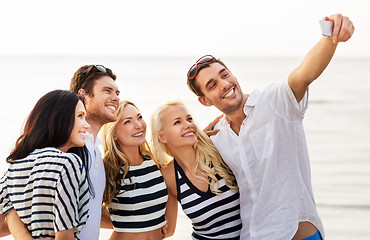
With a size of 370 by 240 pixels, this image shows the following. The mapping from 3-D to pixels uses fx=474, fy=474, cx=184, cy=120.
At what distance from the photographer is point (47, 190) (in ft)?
8.76

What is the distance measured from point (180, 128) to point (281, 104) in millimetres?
1043

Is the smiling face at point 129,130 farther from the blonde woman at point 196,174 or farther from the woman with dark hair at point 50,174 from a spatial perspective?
the woman with dark hair at point 50,174

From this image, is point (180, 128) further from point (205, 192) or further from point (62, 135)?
point (62, 135)

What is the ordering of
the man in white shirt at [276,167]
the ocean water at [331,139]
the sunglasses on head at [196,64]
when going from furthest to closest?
the ocean water at [331,139] < the sunglasses on head at [196,64] < the man in white shirt at [276,167]

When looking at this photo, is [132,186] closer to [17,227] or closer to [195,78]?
[195,78]

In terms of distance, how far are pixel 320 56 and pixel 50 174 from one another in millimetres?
1840

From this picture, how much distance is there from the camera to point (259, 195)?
3.56 metres

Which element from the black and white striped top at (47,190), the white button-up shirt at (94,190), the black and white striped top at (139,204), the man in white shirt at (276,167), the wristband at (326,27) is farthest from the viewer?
the black and white striped top at (139,204)

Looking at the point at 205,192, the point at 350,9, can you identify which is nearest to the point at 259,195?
the point at 205,192

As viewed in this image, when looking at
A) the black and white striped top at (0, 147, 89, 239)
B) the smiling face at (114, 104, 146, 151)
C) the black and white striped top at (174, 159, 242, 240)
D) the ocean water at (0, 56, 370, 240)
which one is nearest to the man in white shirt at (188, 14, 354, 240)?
the black and white striped top at (174, 159, 242, 240)

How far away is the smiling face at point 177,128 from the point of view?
414 cm

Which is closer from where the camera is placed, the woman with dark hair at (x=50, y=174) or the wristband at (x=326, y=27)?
the woman with dark hair at (x=50, y=174)

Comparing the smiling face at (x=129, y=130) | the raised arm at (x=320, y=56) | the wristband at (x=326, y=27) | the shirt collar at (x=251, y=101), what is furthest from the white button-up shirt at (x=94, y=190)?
the wristband at (x=326, y=27)

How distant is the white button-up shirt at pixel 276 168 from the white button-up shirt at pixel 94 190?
1.14 m
